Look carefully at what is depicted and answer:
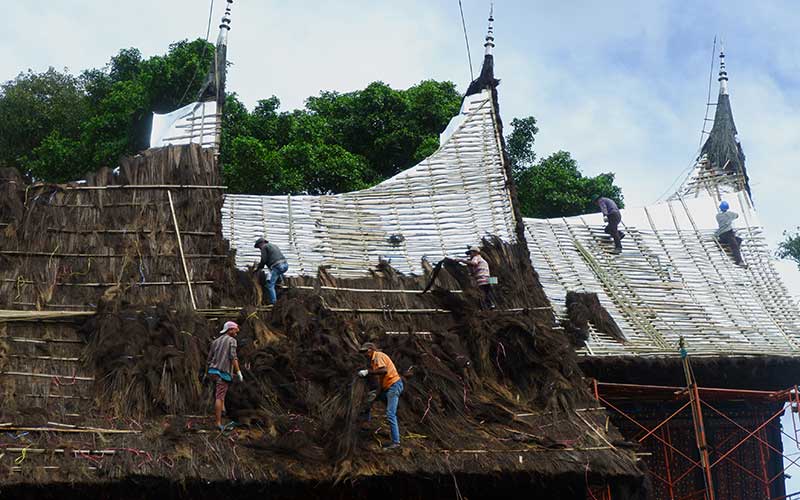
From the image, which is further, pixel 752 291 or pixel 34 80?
pixel 34 80

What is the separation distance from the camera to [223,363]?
358 inches

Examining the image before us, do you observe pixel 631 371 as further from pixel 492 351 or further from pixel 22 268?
pixel 22 268

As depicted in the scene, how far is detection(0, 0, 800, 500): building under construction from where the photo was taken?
343 inches

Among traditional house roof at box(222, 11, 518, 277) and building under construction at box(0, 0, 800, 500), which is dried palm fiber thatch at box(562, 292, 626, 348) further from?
traditional house roof at box(222, 11, 518, 277)

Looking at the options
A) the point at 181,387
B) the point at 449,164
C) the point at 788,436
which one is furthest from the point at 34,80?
the point at 788,436

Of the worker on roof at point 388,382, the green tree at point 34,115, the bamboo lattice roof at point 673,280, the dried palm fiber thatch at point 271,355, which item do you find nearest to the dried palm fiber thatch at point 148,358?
the dried palm fiber thatch at point 271,355

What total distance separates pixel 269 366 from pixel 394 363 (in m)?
1.27

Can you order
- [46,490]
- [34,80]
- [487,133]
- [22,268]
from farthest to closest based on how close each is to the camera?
[34,80] → [487,133] → [22,268] → [46,490]

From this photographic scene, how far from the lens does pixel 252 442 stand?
8734mm

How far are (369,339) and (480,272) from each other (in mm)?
1633

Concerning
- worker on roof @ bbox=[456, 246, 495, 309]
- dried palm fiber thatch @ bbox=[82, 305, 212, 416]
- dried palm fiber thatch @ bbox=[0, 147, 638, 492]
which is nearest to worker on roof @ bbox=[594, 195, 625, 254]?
dried palm fiber thatch @ bbox=[0, 147, 638, 492]

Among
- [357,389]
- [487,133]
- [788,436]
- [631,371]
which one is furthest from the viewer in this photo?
[487,133]

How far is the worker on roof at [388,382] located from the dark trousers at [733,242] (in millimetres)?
8449

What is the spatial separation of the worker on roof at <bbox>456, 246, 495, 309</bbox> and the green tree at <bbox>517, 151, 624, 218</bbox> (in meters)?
11.9
